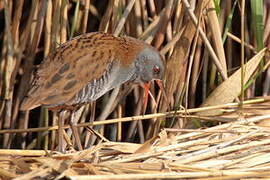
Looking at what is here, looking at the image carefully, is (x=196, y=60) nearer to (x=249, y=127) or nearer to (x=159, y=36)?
(x=159, y=36)

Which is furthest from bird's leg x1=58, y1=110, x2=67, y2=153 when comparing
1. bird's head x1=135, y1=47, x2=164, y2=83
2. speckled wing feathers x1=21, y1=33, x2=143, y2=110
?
bird's head x1=135, y1=47, x2=164, y2=83

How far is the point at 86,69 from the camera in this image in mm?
3809

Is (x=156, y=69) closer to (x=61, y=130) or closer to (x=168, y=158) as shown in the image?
(x=61, y=130)

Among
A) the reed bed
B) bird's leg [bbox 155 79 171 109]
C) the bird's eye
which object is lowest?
the reed bed

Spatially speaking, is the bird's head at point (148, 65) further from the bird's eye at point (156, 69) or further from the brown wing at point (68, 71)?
the brown wing at point (68, 71)

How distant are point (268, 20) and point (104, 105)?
1093mm

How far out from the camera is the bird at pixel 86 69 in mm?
3705

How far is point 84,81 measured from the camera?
149 inches

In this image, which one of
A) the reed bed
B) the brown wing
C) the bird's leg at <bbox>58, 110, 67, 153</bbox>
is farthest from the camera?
the bird's leg at <bbox>58, 110, 67, 153</bbox>

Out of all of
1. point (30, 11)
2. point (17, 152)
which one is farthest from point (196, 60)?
point (17, 152)

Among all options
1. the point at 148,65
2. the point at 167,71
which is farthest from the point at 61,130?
the point at 167,71

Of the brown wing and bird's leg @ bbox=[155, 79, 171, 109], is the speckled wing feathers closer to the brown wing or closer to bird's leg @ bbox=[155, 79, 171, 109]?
the brown wing

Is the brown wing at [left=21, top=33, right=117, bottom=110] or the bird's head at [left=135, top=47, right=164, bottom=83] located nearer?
the brown wing at [left=21, top=33, right=117, bottom=110]

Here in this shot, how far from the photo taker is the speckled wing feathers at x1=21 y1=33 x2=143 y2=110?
3676 millimetres
